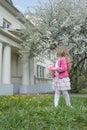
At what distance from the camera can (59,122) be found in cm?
556

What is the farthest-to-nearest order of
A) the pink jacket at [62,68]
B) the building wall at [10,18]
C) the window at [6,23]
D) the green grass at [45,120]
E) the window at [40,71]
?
the window at [40,71] < the window at [6,23] < the building wall at [10,18] < the pink jacket at [62,68] < the green grass at [45,120]

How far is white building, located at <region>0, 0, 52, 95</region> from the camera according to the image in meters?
19.4

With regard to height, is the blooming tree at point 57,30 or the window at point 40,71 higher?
the blooming tree at point 57,30

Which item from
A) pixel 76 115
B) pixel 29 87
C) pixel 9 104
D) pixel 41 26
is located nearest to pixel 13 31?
pixel 41 26

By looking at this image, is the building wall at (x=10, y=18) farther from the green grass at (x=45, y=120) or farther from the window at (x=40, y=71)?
the green grass at (x=45, y=120)

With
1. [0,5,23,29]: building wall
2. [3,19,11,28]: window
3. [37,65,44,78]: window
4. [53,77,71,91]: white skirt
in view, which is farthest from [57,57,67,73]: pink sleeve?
[37,65,44,78]: window

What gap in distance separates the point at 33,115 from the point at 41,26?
15.7 m

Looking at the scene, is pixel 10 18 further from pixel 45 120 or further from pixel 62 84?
pixel 45 120

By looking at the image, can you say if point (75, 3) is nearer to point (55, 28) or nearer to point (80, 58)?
point (55, 28)

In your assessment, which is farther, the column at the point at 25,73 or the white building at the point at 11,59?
the column at the point at 25,73

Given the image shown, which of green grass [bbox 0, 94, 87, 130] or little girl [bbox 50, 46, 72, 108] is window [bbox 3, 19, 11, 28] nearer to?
little girl [bbox 50, 46, 72, 108]

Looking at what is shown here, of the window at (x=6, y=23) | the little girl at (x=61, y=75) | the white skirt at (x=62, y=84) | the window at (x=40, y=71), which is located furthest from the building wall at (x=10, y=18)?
the white skirt at (x=62, y=84)

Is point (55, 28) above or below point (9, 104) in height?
above

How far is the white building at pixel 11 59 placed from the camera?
1942 centimetres
